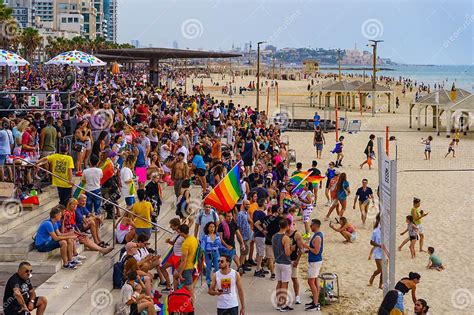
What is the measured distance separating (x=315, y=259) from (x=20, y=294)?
464 cm

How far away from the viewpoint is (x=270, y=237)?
11883 millimetres

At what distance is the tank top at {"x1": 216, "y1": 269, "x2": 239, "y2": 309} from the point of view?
897 centimetres

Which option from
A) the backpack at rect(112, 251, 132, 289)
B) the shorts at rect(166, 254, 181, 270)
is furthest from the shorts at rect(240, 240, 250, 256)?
the backpack at rect(112, 251, 132, 289)

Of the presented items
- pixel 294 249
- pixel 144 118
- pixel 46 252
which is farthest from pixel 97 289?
pixel 144 118

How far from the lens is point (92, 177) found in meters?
11.9

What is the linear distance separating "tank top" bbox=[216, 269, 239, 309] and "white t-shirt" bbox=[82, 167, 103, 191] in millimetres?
3793

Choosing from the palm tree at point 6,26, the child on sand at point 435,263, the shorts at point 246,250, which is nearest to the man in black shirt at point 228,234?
the shorts at point 246,250

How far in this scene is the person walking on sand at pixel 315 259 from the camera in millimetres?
10758

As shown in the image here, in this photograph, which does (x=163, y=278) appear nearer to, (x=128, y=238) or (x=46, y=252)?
(x=128, y=238)

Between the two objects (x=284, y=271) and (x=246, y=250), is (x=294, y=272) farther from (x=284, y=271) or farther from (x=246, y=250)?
(x=246, y=250)

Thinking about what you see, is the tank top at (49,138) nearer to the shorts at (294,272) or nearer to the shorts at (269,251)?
the shorts at (269,251)

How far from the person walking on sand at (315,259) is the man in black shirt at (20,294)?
4.37 metres

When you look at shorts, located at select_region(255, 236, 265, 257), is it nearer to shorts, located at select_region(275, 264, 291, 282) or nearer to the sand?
the sand

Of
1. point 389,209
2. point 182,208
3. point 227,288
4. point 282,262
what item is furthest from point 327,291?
point 389,209
